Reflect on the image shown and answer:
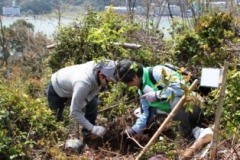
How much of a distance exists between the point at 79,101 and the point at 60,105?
69 centimetres

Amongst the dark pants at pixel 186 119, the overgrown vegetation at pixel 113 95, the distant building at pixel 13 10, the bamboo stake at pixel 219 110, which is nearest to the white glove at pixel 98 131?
the overgrown vegetation at pixel 113 95

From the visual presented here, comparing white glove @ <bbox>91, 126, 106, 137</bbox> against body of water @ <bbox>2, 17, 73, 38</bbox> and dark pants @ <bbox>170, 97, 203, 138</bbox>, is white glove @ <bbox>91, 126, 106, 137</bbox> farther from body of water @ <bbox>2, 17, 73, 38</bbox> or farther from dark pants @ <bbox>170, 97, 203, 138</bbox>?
body of water @ <bbox>2, 17, 73, 38</bbox>

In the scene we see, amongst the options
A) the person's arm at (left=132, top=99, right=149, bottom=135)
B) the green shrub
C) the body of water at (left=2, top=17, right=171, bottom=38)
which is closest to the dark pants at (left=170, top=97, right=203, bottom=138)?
the person's arm at (left=132, top=99, right=149, bottom=135)

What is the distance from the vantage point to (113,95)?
4879mm

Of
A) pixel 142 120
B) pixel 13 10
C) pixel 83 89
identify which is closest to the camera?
pixel 83 89

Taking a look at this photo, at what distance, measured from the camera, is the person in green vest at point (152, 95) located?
4.13 metres

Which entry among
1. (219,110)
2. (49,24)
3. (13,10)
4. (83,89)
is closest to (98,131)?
(83,89)

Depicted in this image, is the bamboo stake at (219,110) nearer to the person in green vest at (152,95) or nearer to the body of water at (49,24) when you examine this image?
the person in green vest at (152,95)

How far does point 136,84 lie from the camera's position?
4.23m

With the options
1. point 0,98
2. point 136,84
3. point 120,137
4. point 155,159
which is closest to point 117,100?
point 120,137

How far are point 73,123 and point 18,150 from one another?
1108 mm

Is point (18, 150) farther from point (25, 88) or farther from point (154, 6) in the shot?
point (154, 6)

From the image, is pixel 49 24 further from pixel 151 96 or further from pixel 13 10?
pixel 13 10

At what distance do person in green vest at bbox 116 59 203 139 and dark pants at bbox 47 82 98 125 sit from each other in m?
0.55
